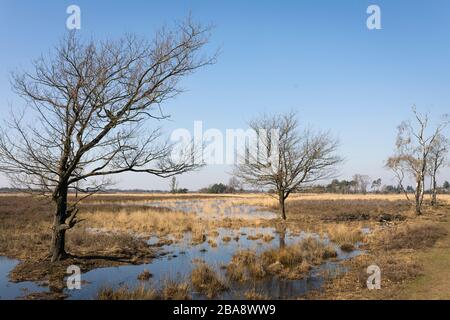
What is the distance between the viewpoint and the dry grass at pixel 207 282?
32.4ft

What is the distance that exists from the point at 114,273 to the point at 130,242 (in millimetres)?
5389

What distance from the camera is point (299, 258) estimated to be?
548 inches

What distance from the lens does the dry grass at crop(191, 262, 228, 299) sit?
9.89 metres

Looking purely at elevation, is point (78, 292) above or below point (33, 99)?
below
